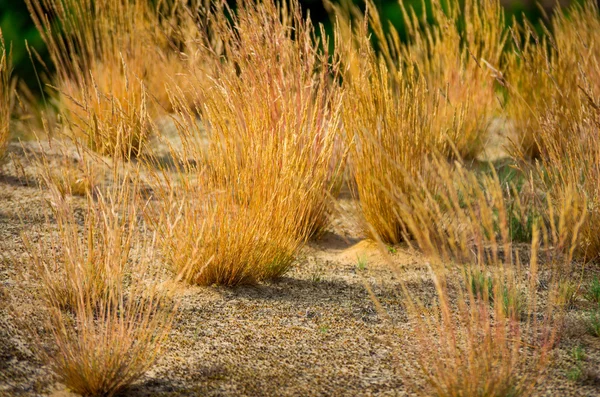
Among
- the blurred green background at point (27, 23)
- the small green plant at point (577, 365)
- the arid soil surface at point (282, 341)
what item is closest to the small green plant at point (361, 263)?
the arid soil surface at point (282, 341)

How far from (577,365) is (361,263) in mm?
1098

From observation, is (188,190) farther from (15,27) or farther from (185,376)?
(15,27)

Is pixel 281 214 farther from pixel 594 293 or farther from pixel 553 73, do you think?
pixel 553 73

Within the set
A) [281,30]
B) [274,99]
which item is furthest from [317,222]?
[281,30]

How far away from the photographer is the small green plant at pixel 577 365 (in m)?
2.14

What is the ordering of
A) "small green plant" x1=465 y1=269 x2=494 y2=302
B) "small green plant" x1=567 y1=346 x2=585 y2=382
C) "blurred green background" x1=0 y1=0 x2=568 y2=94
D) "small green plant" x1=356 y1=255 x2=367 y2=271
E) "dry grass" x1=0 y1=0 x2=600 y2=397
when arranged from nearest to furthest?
1. "small green plant" x1=465 y1=269 x2=494 y2=302
2. "dry grass" x1=0 y1=0 x2=600 y2=397
3. "small green plant" x1=567 y1=346 x2=585 y2=382
4. "small green plant" x1=356 y1=255 x2=367 y2=271
5. "blurred green background" x1=0 y1=0 x2=568 y2=94

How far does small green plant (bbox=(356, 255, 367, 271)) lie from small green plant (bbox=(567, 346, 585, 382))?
0.99 metres

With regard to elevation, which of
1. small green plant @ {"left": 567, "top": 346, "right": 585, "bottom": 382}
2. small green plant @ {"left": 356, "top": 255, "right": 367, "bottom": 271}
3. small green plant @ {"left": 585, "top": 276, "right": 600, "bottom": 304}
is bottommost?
small green plant @ {"left": 356, "top": 255, "right": 367, "bottom": 271}

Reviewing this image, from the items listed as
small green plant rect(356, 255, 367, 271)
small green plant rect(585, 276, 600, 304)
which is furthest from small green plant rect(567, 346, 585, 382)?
small green plant rect(356, 255, 367, 271)

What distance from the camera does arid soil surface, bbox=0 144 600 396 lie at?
2.09 m

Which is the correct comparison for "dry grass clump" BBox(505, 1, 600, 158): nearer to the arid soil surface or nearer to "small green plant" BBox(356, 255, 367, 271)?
"small green plant" BBox(356, 255, 367, 271)

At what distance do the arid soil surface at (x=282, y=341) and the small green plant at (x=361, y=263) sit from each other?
0.02 metres

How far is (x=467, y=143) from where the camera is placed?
4.69 metres

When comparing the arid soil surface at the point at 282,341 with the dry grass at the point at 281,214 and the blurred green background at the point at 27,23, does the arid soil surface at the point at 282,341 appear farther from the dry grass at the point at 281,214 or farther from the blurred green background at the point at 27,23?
the blurred green background at the point at 27,23
